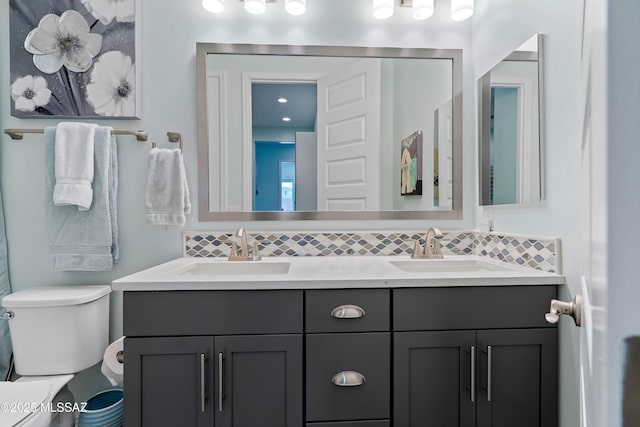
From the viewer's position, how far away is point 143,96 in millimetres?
1655

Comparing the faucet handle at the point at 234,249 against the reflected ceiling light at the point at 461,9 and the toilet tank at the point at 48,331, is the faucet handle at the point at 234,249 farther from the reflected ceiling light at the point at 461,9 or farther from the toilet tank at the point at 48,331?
the reflected ceiling light at the point at 461,9

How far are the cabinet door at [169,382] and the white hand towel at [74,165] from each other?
2.45 feet

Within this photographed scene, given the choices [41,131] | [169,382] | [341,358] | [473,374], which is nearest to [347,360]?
[341,358]

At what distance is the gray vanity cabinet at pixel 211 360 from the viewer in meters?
1.09

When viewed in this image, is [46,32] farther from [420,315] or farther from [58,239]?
[420,315]

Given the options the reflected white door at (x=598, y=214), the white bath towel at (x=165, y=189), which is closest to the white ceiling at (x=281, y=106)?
the white bath towel at (x=165, y=189)

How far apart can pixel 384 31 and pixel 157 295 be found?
1625 mm

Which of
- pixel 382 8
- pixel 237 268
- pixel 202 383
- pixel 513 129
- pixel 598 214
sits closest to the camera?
pixel 598 214

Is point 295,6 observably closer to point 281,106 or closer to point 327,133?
point 281,106

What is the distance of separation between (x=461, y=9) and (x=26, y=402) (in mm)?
2449

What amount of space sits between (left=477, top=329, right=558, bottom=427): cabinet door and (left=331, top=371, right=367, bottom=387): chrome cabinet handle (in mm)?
417

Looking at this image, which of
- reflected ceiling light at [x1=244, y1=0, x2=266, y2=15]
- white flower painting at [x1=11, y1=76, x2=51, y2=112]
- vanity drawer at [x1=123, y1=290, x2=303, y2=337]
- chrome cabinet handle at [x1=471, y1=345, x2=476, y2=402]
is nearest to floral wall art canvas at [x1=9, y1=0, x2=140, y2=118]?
white flower painting at [x1=11, y1=76, x2=51, y2=112]

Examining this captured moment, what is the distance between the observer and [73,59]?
159 cm

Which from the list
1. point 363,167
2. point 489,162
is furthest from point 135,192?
point 489,162
